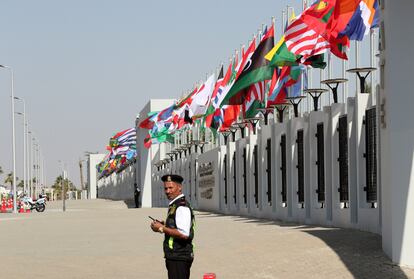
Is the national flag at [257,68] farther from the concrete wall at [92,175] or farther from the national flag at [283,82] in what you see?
the concrete wall at [92,175]

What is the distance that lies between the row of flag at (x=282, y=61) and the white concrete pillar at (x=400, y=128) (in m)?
7.31

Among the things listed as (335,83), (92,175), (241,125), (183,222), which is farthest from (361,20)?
(92,175)

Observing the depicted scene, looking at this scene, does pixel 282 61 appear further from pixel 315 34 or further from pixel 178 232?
pixel 178 232

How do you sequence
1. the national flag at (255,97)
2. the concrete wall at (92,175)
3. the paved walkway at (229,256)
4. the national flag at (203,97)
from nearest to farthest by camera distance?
the paved walkway at (229,256)
the national flag at (255,97)
the national flag at (203,97)
the concrete wall at (92,175)

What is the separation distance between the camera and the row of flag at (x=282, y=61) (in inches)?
893

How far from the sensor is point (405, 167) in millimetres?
14727

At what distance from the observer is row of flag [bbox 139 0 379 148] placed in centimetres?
2269

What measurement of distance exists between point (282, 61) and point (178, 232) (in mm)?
18691

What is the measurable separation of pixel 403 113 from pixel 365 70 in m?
7.10

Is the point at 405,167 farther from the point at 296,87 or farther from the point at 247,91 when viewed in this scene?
the point at 247,91

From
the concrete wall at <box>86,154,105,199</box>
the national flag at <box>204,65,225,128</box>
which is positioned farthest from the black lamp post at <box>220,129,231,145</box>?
the concrete wall at <box>86,154,105,199</box>

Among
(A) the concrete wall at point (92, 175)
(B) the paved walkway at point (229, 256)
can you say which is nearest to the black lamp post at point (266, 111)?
(B) the paved walkway at point (229, 256)

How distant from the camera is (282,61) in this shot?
27.1 meters

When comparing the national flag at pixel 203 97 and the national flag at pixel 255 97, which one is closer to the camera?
the national flag at pixel 255 97
